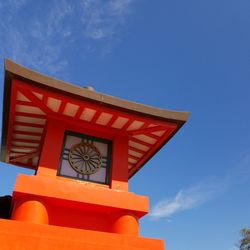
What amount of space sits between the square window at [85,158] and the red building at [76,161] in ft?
0.10

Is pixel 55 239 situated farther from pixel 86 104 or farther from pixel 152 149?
Answer: pixel 152 149

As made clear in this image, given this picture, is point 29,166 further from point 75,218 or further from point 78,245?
A: point 78,245

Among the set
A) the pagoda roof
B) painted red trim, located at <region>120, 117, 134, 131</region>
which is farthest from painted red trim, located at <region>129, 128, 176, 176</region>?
painted red trim, located at <region>120, 117, 134, 131</region>

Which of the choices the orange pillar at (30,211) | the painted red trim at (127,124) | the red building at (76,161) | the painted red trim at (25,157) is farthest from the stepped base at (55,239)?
the painted red trim at (25,157)

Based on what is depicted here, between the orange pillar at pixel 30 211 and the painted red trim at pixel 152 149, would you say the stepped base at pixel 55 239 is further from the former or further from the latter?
the painted red trim at pixel 152 149

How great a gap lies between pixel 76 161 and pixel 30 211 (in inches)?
87.9

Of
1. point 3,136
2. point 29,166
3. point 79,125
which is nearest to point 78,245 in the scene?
point 79,125

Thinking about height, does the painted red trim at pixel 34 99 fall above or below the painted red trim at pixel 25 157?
below

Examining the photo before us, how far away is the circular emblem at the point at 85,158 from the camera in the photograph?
30.1ft

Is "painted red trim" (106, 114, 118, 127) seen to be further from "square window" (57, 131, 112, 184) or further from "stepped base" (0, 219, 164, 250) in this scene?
"stepped base" (0, 219, 164, 250)

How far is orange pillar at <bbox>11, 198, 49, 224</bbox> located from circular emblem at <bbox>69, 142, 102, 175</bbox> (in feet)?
5.74

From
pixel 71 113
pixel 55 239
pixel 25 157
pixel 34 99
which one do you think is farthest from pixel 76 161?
pixel 25 157

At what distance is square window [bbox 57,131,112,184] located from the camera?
9055 mm

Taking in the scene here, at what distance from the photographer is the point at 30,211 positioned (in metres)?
7.46
